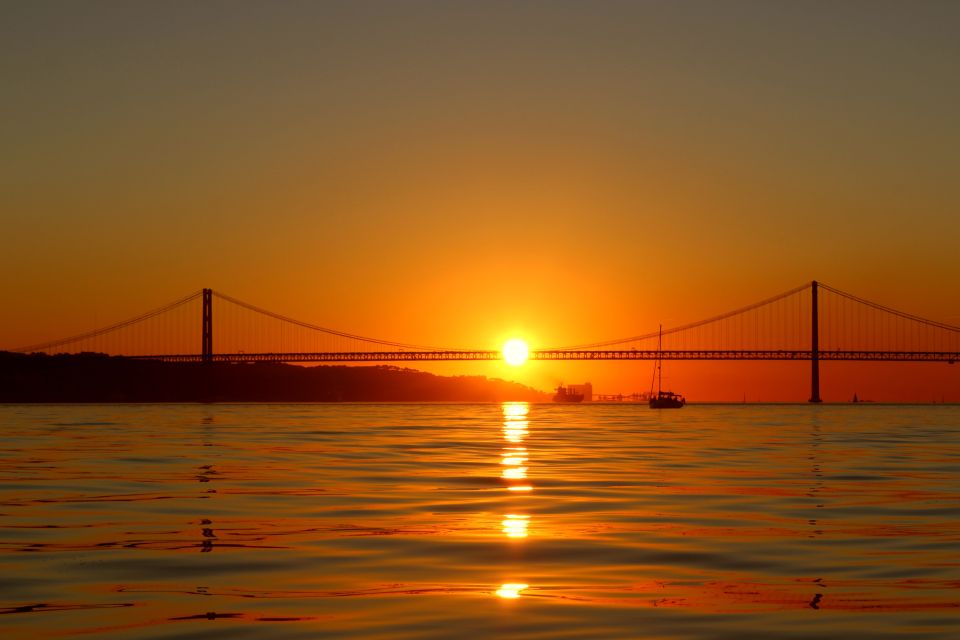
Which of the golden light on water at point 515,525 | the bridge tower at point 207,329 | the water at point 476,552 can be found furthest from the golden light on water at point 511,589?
the bridge tower at point 207,329

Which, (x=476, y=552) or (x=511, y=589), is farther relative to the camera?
(x=476, y=552)

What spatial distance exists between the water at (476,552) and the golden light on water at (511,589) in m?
0.05

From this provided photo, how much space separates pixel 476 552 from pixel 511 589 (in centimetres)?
266

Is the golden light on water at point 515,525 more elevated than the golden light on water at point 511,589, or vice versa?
the golden light on water at point 511,589

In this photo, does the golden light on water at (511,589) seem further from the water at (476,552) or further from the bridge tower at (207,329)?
the bridge tower at (207,329)

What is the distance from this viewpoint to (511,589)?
37.1 feet

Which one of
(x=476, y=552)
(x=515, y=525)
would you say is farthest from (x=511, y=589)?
(x=515, y=525)

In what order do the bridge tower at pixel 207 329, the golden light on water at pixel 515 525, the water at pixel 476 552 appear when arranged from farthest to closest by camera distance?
1. the bridge tower at pixel 207 329
2. the golden light on water at pixel 515 525
3. the water at pixel 476 552

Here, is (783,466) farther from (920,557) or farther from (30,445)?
(30,445)

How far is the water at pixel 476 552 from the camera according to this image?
9.79 metres

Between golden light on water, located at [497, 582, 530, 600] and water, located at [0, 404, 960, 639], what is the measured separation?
47 mm

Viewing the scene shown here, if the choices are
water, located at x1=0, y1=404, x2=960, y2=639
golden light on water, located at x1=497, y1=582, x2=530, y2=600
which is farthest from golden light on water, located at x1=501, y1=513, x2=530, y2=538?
golden light on water, located at x1=497, y1=582, x2=530, y2=600

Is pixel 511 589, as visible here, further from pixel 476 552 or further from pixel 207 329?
pixel 207 329

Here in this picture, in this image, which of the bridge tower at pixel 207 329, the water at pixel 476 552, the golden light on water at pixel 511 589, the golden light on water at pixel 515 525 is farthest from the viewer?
the bridge tower at pixel 207 329
